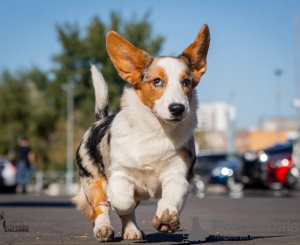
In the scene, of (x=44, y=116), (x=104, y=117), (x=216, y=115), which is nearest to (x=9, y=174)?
(x=104, y=117)

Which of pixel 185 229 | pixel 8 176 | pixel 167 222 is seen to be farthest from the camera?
pixel 8 176

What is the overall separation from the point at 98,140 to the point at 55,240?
1078mm

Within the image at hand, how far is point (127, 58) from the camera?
301 inches

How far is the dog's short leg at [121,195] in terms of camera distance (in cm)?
700

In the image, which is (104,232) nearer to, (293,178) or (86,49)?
(293,178)

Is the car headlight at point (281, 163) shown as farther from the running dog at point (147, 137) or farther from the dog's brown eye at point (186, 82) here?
the dog's brown eye at point (186, 82)

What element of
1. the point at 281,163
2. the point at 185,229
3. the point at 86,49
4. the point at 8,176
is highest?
the point at 86,49

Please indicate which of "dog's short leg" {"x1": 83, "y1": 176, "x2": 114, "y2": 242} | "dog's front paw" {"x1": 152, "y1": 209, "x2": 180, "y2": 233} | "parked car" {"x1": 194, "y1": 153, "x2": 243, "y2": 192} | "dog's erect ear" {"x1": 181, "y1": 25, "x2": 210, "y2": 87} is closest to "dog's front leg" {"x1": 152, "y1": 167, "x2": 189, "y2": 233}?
"dog's front paw" {"x1": 152, "y1": 209, "x2": 180, "y2": 233}

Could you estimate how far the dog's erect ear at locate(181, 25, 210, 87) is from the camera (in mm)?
7742

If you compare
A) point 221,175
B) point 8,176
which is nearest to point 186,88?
point 8,176

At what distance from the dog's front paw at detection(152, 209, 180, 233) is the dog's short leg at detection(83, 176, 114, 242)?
32.2 inches

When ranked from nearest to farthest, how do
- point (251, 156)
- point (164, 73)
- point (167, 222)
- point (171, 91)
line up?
1. point (167, 222)
2. point (171, 91)
3. point (164, 73)
4. point (251, 156)

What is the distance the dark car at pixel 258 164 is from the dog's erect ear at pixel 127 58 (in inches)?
798

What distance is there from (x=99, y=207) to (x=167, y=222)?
1.22 meters
